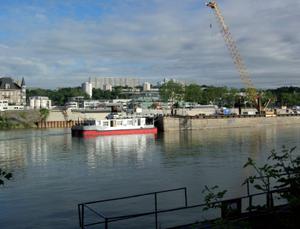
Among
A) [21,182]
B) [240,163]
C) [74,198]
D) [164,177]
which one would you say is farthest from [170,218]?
[240,163]

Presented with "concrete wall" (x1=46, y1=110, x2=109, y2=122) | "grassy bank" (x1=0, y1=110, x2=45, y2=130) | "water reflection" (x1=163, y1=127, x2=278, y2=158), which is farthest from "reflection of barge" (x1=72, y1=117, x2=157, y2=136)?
"concrete wall" (x1=46, y1=110, x2=109, y2=122)

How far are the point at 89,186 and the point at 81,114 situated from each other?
147 metres

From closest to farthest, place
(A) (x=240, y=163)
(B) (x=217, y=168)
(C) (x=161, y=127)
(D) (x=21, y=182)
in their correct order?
(D) (x=21, y=182) → (B) (x=217, y=168) → (A) (x=240, y=163) → (C) (x=161, y=127)

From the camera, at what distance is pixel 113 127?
108438 mm

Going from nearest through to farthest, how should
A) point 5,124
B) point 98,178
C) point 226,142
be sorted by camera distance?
point 98,178 → point 226,142 → point 5,124

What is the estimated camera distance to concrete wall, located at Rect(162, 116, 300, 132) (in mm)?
124875

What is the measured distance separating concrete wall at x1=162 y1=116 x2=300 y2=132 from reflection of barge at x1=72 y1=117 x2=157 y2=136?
1112 cm

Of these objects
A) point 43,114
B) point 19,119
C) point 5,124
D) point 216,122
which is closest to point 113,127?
point 216,122

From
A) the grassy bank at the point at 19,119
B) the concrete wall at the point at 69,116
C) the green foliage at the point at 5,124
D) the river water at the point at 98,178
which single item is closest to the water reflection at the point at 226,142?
the river water at the point at 98,178

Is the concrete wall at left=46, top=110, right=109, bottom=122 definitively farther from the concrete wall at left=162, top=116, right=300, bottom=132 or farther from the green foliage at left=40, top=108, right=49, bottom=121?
the concrete wall at left=162, top=116, right=300, bottom=132

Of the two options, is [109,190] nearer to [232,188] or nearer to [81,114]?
[232,188]

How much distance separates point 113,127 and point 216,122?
3952 centimetres

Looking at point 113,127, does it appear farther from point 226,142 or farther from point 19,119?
point 19,119

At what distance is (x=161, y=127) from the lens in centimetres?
12412
